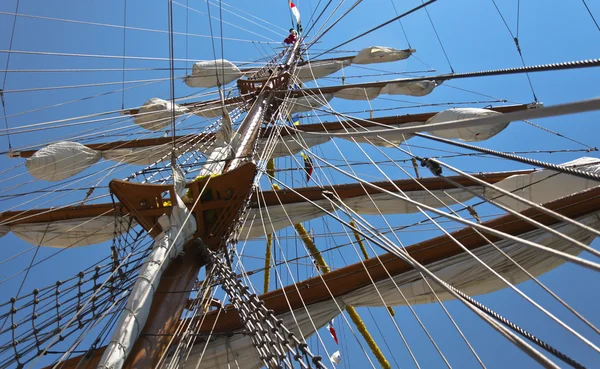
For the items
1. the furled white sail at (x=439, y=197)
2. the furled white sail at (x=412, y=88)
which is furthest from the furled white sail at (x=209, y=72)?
the furled white sail at (x=439, y=197)

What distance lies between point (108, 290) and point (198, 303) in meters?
Result: 0.71

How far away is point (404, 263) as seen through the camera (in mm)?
4602

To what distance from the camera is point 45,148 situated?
324 inches

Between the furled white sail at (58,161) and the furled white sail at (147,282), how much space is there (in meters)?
5.37

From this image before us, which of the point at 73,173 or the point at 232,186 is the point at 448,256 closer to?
the point at 232,186

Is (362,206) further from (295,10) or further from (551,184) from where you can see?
(295,10)

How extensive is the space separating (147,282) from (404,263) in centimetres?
267

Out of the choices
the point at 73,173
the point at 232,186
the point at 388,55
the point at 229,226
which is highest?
the point at 388,55

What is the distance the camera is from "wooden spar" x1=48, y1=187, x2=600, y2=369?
448 cm

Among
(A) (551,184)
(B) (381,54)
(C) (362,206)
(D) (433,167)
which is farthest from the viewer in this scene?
(B) (381,54)

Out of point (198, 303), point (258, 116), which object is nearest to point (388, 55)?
point (258, 116)

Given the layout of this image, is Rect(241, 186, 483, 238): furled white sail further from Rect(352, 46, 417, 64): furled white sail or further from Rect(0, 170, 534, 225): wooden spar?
Rect(352, 46, 417, 64): furled white sail

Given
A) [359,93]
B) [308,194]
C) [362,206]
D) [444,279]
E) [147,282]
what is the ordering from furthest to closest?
[359,93] → [362,206] → [308,194] → [444,279] → [147,282]

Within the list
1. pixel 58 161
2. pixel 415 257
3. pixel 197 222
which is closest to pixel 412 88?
pixel 415 257
